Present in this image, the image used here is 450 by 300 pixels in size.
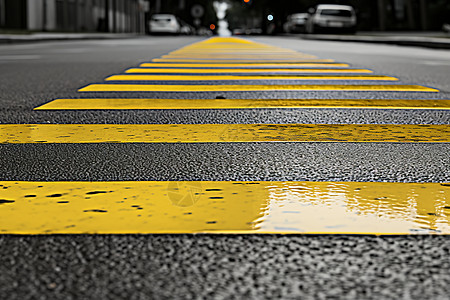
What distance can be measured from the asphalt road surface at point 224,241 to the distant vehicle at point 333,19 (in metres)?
32.2

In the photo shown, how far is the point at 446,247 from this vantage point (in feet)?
6.38

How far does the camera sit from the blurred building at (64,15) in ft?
105

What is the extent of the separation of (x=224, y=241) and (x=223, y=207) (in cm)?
35

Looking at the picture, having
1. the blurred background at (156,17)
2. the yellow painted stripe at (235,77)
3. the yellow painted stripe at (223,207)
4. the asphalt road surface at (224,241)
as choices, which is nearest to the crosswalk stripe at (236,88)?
the yellow painted stripe at (235,77)

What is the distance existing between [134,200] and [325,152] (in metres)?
→ 1.29

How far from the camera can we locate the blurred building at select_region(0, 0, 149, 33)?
31922 millimetres

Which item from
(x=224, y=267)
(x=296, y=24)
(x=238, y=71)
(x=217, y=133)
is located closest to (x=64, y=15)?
(x=296, y=24)

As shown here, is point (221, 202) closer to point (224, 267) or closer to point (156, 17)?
point (224, 267)

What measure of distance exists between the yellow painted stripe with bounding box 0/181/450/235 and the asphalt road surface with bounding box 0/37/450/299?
8 centimetres

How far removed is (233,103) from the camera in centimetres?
556

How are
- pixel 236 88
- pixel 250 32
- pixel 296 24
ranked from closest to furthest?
pixel 236 88 < pixel 296 24 < pixel 250 32

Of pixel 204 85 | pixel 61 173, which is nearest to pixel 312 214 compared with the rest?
pixel 61 173

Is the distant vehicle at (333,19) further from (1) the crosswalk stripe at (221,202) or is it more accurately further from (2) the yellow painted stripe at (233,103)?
(1) the crosswalk stripe at (221,202)

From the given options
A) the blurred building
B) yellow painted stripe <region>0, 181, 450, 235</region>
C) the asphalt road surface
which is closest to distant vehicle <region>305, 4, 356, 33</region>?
the blurred building
